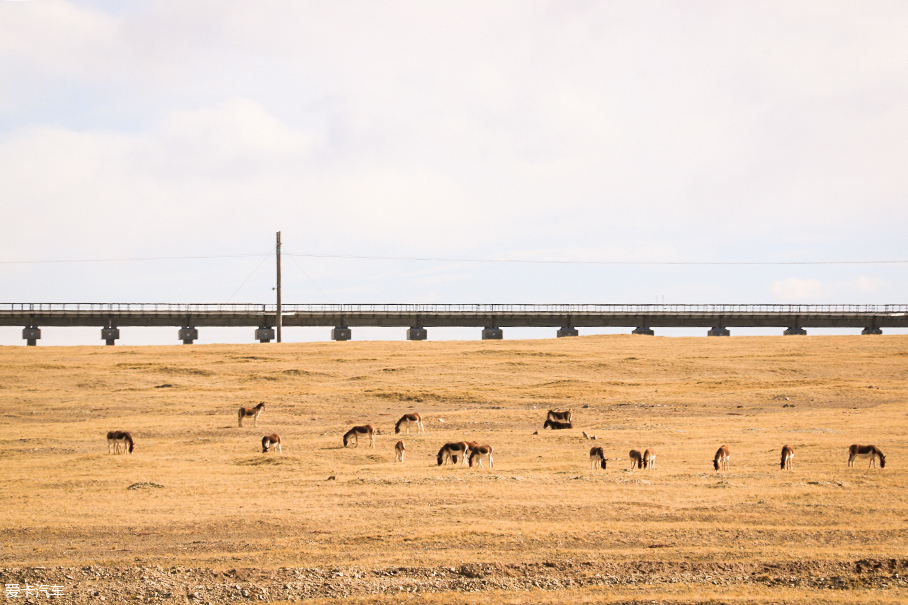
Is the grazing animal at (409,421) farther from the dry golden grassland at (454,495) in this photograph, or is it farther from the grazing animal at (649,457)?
the grazing animal at (649,457)

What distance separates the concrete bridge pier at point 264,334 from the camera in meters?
85.1

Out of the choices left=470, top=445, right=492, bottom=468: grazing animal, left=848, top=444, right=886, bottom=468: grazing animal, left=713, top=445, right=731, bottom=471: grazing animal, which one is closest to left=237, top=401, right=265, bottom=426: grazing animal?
left=470, top=445, right=492, bottom=468: grazing animal

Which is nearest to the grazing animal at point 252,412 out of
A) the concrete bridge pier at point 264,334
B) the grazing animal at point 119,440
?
the grazing animal at point 119,440

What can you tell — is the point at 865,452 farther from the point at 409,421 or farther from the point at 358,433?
the point at 358,433

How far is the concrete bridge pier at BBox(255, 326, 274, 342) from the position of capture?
85125mm

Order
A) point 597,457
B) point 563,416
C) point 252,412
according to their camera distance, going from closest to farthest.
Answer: point 597,457 → point 563,416 → point 252,412

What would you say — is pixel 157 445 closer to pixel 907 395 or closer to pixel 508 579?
pixel 508 579

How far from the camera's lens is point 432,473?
2127 cm

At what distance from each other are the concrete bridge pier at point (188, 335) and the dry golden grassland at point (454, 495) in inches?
1699

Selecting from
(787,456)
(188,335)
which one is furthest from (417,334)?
(787,456)

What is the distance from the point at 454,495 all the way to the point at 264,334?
69511 mm

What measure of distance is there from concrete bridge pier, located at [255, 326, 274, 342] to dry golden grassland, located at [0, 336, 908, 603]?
41981 millimetres

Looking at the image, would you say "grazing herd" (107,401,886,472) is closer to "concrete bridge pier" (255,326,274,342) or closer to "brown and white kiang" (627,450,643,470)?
"brown and white kiang" (627,450,643,470)

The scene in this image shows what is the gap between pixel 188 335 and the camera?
85750 millimetres
